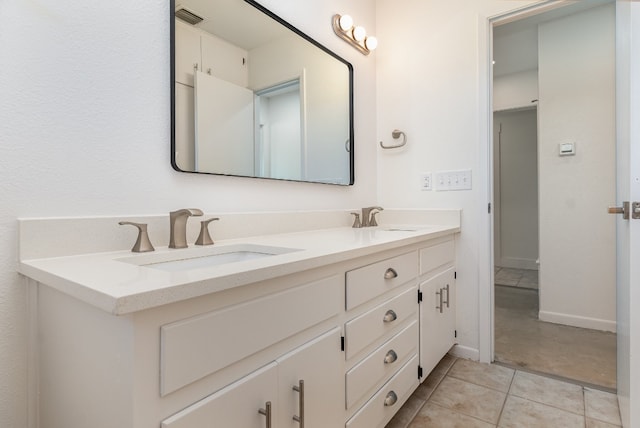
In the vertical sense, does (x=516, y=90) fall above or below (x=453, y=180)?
above

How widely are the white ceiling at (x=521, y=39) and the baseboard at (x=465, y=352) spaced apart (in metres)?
2.20

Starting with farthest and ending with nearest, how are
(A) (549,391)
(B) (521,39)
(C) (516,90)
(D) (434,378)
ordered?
1. (C) (516,90)
2. (B) (521,39)
3. (D) (434,378)
4. (A) (549,391)

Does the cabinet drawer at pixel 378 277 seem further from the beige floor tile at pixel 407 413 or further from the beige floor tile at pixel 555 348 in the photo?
the beige floor tile at pixel 555 348

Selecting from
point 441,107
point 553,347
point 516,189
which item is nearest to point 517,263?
point 516,189

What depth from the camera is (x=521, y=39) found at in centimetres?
297

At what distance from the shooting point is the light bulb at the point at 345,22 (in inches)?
74.6

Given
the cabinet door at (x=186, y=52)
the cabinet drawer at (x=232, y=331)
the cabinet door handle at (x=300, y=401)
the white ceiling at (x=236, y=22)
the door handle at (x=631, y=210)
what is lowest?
the cabinet door handle at (x=300, y=401)

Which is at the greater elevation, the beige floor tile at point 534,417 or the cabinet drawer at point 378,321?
the cabinet drawer at point 378,321

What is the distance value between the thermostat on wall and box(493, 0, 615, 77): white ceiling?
94 centimetres

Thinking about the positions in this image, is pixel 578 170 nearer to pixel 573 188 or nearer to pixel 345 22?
pixel 573 188

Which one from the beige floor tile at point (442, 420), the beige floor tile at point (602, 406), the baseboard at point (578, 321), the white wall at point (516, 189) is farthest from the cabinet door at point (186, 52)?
the white wall at point (516, 189)

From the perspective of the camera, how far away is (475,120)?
191 centimetres

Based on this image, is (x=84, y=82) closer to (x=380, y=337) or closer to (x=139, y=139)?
(x=139, y=139)

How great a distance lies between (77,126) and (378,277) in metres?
1.03
